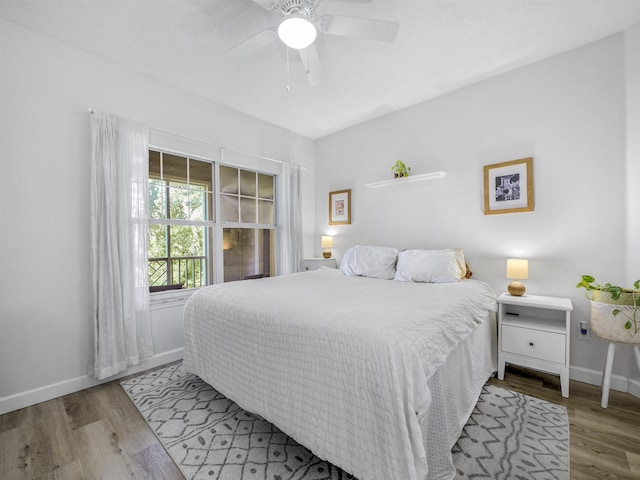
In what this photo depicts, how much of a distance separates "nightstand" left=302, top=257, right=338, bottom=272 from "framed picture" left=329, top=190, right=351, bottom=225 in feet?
1.88

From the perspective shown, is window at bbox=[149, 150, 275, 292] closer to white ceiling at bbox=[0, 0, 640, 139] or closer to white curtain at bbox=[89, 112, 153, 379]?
white curtain at bbox=[89, 112, 153, 379]

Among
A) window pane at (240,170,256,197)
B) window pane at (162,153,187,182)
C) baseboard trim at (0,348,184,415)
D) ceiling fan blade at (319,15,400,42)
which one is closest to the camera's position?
ceiling fan blade at (319,15,400,42)

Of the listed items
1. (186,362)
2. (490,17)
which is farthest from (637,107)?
(186,362)

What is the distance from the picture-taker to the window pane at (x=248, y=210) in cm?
367

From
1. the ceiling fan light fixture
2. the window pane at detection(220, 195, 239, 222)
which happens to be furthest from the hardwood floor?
the ceiling fan light fixture

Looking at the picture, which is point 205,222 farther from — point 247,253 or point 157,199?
point 247,253

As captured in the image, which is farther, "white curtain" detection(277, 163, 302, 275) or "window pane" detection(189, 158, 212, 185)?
"white curtain" detection(277, 163, 302, 275)

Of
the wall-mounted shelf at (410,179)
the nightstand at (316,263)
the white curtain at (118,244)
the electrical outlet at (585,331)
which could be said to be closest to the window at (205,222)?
the white curtain at (118,244)

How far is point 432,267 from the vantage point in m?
2.67

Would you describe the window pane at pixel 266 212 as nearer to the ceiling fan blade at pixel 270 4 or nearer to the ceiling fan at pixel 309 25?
the ceiling fan at pixel 309 25

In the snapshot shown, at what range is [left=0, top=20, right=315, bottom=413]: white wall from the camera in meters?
2.05

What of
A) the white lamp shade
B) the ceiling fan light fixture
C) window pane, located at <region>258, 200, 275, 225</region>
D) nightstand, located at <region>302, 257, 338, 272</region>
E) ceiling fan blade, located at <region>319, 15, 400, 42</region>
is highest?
ceiling fan blade, located at <region>319, 15, 400, 42</region>

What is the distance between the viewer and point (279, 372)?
1544 millimetres

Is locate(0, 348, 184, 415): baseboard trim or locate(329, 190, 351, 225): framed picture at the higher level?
locate(329, 190, 351, 225): framed picture
